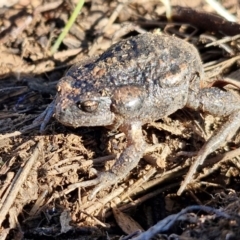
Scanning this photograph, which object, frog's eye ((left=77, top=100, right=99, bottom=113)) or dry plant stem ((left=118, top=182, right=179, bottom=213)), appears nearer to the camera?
frog's eye ((left=77, top=100, right=99, bottom=113))

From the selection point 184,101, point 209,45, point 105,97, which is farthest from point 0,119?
point 209,45

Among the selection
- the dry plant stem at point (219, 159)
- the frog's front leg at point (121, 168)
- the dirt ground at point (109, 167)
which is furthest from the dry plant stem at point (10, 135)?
the dry plant stem at point (219, 159)

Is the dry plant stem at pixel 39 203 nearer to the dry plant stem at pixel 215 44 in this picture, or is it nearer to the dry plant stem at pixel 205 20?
the dry plant stem at pixel 215 44

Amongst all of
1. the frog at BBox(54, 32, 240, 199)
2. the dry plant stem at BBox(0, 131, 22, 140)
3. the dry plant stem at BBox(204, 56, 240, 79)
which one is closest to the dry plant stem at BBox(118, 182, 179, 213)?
the frog at BBox(54, 32, 240, 199)

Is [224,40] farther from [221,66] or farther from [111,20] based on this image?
[111,20]

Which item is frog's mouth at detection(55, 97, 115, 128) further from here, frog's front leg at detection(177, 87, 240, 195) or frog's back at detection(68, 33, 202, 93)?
frog's front leg at detection(177, 87, 240, 195)
